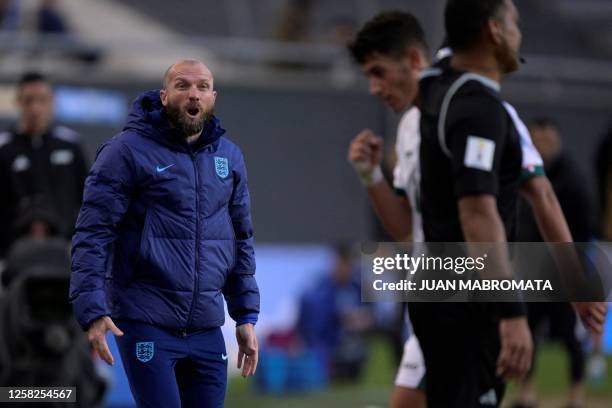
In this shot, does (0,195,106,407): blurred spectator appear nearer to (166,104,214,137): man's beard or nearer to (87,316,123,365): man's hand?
(87,316,123,365): man's hand

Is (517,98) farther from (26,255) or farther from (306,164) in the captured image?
(26,255)

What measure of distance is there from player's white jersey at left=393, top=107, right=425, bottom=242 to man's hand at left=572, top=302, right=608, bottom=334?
0.96 meters

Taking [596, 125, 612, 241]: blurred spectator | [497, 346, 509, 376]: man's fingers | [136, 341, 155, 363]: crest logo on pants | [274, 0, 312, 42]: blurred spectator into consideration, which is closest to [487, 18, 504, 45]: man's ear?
[497, 346, 509, 376]: man's fingers

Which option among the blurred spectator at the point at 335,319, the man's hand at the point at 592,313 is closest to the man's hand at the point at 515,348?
the man's hand at the point at 592,313

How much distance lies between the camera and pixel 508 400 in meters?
12.2

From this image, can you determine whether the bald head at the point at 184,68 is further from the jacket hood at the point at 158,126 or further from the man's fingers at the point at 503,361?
the man's fingers at the point at 503,361

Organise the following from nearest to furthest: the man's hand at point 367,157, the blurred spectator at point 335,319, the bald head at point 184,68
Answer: the bald head at point 184,68 < the man's hand at point 367,157 < the blurred spectator at point 335,319

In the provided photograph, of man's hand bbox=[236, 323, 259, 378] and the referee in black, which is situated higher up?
the referee in black

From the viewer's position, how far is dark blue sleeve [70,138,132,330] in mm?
4914

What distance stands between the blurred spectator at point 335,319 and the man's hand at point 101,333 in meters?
10.6

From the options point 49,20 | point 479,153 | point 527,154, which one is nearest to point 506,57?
point 527,154

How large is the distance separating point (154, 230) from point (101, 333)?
474 mm

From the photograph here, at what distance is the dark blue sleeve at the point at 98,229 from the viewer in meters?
4.91

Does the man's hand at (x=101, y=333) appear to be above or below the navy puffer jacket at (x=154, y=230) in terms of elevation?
below
